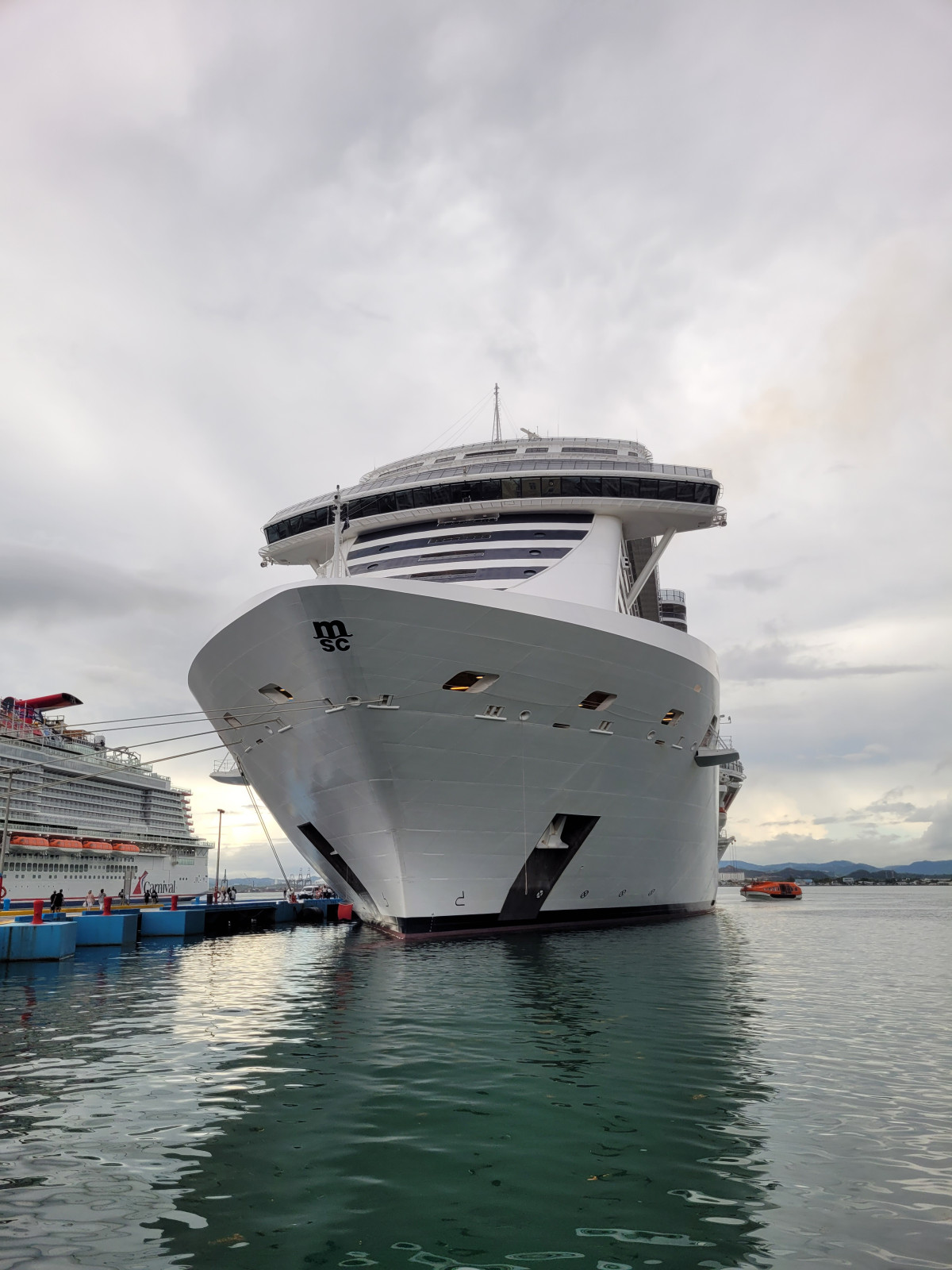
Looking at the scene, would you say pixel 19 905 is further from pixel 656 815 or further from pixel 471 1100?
pixel 471 1100

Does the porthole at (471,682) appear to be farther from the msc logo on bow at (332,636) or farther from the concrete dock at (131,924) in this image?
the concrete dock at (131,924)

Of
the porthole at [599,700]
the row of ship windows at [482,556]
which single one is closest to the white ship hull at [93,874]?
the row of ship windows at [482,556]

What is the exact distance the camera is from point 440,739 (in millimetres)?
16141

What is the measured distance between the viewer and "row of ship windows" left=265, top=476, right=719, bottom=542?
22031 millimetres

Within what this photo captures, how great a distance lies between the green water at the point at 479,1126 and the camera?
14.8 feet

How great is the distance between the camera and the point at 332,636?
15.3m

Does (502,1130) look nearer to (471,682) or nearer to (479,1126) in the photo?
(479,1126)

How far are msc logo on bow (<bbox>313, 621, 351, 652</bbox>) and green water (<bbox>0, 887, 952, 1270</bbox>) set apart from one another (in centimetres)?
597

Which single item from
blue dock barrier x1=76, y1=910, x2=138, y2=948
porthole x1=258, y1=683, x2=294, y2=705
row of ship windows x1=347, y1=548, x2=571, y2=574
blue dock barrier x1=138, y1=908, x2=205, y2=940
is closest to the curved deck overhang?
row of ship windows x1=347, y1=548, x2=571, y2=574

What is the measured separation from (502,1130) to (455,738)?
32.9ft

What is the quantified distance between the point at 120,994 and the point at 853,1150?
11.9m

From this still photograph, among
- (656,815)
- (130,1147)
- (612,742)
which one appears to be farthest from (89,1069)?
(656,815)

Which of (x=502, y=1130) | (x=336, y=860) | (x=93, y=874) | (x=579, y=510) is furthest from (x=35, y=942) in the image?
(x=93, y=874)

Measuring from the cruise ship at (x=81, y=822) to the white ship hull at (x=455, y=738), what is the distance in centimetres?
3066
